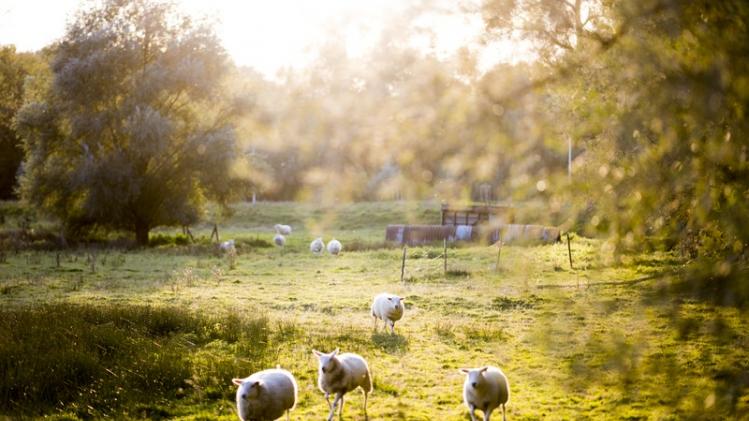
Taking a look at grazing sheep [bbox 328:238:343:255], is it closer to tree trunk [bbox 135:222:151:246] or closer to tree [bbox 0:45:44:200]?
tree trunk [bbox 135:222:151:246]

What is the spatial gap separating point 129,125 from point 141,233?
7.28 meters

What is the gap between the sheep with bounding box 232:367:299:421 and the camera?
930cm

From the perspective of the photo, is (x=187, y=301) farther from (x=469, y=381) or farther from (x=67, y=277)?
(x=469, y=381)

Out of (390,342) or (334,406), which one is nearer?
(334,406)

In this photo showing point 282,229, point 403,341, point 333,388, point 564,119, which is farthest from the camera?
point 282,229

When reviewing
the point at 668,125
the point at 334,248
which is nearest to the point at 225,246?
the point at 334,248

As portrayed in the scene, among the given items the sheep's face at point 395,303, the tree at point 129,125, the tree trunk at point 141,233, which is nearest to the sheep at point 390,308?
the sheep's face at point 395,303

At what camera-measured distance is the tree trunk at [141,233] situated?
43281 millimetres

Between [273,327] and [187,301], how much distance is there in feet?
19.0

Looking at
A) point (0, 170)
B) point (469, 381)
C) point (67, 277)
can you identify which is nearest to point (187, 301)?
point (67, 277)

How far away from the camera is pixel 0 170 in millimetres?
62219

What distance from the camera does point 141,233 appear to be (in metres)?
43.5

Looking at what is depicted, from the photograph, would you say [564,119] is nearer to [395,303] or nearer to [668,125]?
[668,125]

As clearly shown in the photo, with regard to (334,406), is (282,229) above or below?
above
